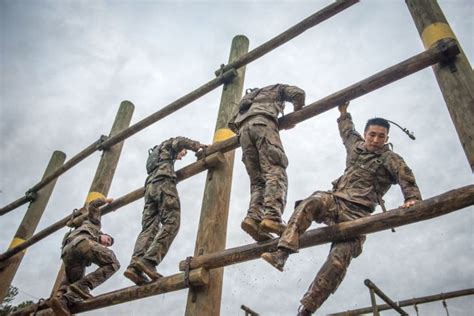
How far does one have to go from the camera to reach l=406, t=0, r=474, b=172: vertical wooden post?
2989mm

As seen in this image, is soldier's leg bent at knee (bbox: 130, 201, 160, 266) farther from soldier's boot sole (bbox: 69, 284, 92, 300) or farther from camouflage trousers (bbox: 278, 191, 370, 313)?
camouflage trousers (bbox: 278, 191, 370, 313)

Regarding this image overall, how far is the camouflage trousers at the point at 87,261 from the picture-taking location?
4.58m

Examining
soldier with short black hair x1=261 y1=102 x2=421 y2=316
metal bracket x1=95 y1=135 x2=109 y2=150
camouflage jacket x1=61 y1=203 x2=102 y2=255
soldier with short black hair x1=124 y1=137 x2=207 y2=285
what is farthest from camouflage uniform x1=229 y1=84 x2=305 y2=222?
metal bracket x1=95 y1=135 x2=109 y2=150

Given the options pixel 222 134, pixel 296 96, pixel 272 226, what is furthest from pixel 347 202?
pixel 222 134

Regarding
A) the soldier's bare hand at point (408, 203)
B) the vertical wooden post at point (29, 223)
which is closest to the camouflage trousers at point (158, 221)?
the soldier's bare hand at point (408, 203)

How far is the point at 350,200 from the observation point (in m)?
3.18

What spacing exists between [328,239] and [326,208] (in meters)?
0.27

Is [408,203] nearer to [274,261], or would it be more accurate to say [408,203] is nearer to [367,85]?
[274,261]

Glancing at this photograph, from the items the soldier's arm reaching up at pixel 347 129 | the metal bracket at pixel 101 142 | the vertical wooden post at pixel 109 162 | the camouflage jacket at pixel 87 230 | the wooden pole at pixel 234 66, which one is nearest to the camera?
the soldier's arm reaching up at pixel 347 129

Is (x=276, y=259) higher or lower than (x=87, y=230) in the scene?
lower

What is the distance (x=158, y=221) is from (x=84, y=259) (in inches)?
48.9

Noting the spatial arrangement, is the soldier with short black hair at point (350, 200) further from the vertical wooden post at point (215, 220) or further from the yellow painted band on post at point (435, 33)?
the vertical wooden post at point (215, 220)

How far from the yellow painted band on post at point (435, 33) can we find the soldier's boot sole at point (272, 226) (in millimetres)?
2347

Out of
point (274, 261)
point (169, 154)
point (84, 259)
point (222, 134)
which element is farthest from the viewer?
point (222, 134)
